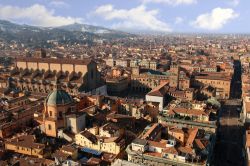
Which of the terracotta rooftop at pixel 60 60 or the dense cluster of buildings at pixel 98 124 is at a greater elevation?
the terracotta rooftop at pixel 60 60

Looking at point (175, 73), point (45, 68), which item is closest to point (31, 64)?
Result: point (45, 68)

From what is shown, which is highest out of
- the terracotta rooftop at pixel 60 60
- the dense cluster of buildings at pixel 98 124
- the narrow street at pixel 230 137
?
the terracotta rooftop at pixel 60 60

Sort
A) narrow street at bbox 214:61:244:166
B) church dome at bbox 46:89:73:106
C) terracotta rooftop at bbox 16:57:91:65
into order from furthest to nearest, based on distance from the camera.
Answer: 1. terracotta rooftop at bbox 16:57:91:65
2. church dome at bbox 46:89:73:106
3. narrow street at bbox 214:61:244:166

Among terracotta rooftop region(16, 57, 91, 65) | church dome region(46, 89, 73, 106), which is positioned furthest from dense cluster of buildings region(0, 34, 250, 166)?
terracotta rooftop region(16, 57, 91, 65)

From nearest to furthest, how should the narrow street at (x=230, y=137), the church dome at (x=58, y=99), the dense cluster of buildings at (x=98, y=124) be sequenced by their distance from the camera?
the dense cluster of buildings at (x=98, y=124), the narrow street at (x=230, y=137), the church dome at (x=58, y=99)

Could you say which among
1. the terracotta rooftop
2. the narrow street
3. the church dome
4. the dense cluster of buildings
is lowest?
the narrow street

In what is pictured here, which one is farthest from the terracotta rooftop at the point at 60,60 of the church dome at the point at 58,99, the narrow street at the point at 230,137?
the narrow street at the point at 230,137

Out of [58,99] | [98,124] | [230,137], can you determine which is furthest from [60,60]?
[230,137]

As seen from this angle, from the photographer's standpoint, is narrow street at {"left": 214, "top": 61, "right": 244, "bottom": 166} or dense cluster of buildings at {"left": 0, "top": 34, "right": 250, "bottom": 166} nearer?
dense cluster of buildings at {"left": 0, "top": 34, "right": 250, "bottom": 166}

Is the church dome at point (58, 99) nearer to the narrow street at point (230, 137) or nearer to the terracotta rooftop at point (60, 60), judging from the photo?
the narrow street at point (230, 137)

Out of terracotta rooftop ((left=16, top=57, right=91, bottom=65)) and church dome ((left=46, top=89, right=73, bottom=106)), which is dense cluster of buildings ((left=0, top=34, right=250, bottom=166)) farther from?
terracotta rooftop ((left=16, top=57, right=91, bottom=65))

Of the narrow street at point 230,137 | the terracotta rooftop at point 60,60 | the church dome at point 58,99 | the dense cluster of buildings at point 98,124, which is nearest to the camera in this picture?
the dense cluster of buildings at point 98,124
